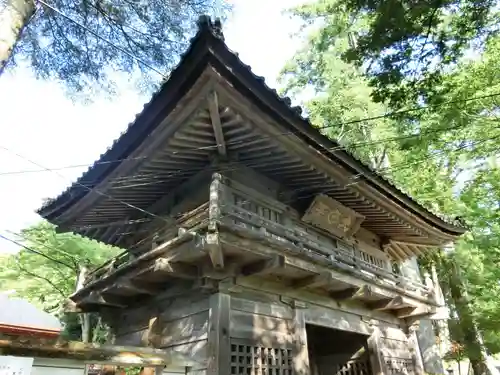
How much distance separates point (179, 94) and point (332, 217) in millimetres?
5293

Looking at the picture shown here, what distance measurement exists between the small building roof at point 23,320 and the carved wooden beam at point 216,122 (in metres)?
7.10

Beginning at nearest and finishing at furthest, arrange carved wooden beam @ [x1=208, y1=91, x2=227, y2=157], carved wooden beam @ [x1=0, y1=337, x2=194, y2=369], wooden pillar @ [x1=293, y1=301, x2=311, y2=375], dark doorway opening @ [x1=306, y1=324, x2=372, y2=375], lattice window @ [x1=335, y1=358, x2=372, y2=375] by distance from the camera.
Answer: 1. carved wooden beam @ [x1=0, y1=337, x2=194, y2=369]
2. carved wooden beam @ [x1=208, y1=91, x2=227, y2=157]
3. wooden pillar @ [x1=293, y1=301, x2=311, y2=375]
4. lattice window @ [x1=335, y1=358, x2=372, y2=375]
5. dark doorway opening @ [x1=306, y1=324, x2=372, y2=375]

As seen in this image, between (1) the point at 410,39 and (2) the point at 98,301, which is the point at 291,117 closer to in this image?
(1) the point at 410,39

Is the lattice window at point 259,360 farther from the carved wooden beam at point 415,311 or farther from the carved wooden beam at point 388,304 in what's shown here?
the carved wooden beam at point 415,311

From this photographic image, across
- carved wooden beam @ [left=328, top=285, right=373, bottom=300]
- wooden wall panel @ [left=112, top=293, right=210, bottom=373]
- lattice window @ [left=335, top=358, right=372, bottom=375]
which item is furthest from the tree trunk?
lattice window @ [left=335, top=358, right=372, bottom=375]

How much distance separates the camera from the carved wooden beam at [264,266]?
5.91 metres

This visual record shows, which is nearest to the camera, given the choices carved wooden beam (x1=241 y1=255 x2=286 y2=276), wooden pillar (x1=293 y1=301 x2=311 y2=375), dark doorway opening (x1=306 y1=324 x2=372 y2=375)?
carved wooden beam (x1=241 y1=255 x2=286 y2=276)

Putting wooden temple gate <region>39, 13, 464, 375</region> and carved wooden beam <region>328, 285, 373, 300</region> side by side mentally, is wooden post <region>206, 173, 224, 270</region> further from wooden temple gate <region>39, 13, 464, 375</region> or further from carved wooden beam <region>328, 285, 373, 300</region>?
carved wooden beam <region>328, 285, 373, 300</region>

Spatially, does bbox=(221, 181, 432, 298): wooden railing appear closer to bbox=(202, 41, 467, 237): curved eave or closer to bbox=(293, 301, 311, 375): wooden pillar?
bbox=(293, 301, 311, 375): wooden pillar

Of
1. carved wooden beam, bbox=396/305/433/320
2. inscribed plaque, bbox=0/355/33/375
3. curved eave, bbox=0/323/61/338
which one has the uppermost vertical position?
carved wooden beam, bbox=396/305/433/320

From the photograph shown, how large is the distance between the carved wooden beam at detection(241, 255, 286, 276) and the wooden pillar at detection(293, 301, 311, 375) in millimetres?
1480

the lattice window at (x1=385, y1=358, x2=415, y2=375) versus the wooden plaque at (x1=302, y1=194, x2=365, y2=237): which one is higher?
the wooden plaque at (x1=302, y1=194, x2=365, y2=237)

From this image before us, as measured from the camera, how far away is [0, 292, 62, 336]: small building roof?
9.11 m

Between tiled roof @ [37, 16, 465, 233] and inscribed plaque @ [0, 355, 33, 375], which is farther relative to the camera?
tiled roof @ [37, 16, 465, 233]
